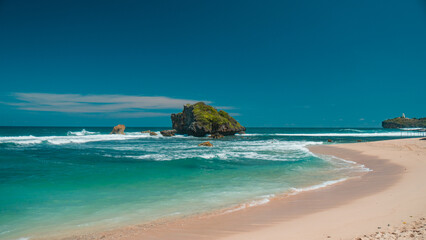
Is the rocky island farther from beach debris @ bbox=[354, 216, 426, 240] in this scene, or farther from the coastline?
beach debris @ bbox=[354, 216, 426, 240]

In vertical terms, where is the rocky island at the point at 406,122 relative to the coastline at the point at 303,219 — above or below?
above

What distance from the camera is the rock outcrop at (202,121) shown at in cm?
5656

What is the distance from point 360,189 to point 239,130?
191 feet

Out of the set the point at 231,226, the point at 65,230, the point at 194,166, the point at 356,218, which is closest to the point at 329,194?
the point at 356,218

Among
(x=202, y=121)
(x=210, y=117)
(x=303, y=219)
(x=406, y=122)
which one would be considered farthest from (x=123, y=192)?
(x=406, y=122)

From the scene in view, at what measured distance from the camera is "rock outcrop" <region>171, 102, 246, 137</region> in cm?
5656

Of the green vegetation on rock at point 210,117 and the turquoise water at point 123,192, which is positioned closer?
the turquoise water at point 123,192

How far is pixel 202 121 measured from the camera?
5650 cm

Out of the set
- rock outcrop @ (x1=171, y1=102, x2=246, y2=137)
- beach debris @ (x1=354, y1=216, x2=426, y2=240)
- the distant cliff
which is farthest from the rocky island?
beach debris @ (x1=354, y1=216, x2=426, y2=240)

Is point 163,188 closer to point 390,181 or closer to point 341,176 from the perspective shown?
point 341,176

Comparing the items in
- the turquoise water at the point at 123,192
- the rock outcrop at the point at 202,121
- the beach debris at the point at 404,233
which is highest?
the rock outcrop at the point at 202,121

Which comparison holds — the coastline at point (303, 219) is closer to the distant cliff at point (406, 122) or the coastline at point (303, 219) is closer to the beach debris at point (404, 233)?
the beach debris at point (404, 233)

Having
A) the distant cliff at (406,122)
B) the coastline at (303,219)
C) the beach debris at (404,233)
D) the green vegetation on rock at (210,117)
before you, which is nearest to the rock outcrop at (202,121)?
the green vegetation on rock at (210,117)

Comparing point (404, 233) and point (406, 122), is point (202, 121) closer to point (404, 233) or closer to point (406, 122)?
point (404, 233)
